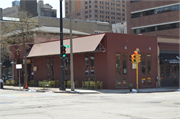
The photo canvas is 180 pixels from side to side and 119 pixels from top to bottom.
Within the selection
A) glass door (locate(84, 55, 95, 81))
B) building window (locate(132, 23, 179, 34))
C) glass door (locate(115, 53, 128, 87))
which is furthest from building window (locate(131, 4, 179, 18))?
glass door (locate(84, 55, 95, 81))

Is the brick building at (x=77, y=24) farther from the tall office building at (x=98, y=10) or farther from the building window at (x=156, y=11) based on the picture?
the tall office building at (x=98, y=10)

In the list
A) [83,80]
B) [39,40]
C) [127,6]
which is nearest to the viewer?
[83,80]

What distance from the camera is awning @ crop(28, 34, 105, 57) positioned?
89.0ft

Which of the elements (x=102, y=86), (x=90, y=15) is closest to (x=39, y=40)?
(x=102, y=86)

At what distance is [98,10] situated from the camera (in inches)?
5802

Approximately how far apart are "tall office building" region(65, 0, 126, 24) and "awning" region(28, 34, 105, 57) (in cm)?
10999

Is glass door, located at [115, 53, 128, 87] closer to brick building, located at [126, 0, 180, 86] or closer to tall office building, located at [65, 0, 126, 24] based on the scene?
brick building, located at [126, 0, 180, 86]

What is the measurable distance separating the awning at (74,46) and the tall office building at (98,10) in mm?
109988

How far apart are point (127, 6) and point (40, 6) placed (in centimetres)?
4063

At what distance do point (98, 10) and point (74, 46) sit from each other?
397ft

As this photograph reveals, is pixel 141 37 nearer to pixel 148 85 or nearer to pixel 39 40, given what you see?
pixel 148 85

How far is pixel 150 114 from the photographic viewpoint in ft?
34.6

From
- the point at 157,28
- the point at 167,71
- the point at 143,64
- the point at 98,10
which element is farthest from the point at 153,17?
the point at 98,10

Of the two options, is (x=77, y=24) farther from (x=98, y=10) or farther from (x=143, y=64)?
(x=98, y=10)
